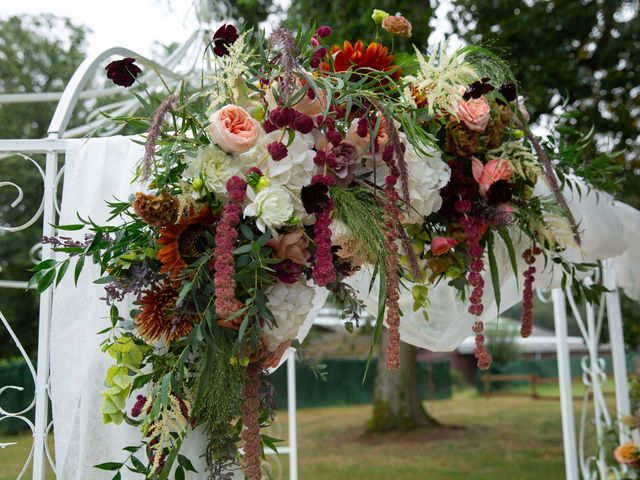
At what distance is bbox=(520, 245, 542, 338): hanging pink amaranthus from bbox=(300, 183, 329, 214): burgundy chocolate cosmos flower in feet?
2.33

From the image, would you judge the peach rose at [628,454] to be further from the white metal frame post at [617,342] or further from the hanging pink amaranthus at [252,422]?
the hanging pink amaranthus at [252,422]

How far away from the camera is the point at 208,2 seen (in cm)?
407

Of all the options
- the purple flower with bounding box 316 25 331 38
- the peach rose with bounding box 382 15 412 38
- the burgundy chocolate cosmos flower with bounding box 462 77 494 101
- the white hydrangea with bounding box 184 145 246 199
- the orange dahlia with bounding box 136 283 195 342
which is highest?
the peach rose with bounding box 382 15 412 38

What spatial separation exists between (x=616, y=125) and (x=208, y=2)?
4415 millimetres

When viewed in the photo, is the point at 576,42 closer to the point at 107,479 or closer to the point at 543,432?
the point at 107,479

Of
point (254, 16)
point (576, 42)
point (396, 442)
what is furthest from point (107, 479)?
point (396, 442)

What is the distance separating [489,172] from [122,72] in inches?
36.0

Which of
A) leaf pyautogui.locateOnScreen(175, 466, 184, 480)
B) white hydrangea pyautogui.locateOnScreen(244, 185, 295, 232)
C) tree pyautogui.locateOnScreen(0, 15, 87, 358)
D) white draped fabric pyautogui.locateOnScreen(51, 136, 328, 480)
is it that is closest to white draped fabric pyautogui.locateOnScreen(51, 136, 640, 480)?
white draped fabric pyautogui.locateOnScreen(51, 136, 328, 480)

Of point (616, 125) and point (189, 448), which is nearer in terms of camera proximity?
point (189, 448)

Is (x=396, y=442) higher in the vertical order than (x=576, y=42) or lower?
lower

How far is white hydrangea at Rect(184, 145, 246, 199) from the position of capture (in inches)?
57.9

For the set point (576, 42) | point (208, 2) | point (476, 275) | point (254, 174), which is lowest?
point (476, 275)

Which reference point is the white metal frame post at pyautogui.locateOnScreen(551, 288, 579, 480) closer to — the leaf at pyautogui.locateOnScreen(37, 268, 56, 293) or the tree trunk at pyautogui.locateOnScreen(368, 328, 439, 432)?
the leaf at pyautogui.locateOnScreen(37, 268, 56, 293)

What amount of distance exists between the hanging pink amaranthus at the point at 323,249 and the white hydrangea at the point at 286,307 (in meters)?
0.16
